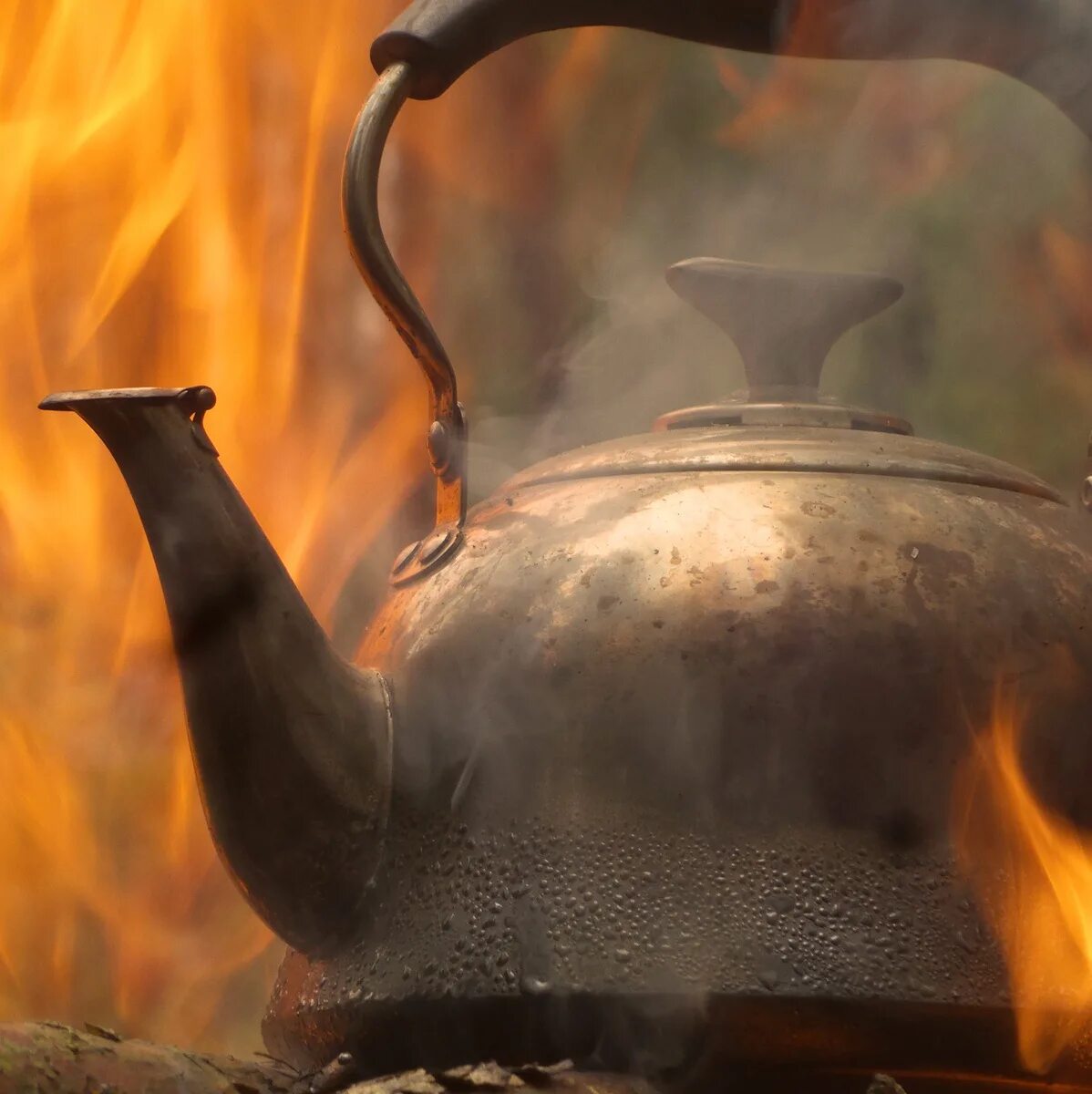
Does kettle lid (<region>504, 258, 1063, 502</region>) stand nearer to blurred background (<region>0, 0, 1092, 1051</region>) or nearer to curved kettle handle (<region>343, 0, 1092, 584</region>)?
curved kettle handle (<region>343, 0, 1092, 584</region>)

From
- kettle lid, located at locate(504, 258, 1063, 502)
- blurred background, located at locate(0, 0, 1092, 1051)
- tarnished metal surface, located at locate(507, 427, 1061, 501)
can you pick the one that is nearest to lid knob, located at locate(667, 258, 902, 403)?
kettle lid, located at locate(504, 258, 1063, 502)

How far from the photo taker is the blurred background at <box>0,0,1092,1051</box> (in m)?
1.88

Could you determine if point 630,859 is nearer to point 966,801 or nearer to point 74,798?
point 966,801

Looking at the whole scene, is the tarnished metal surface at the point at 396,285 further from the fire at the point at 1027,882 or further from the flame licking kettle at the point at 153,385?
the flame licking kettle at the point at 153,385

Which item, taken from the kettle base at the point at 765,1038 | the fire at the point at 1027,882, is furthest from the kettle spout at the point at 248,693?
the fire at the point at 1027,882

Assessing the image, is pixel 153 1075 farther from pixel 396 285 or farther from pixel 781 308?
pixel 781 308

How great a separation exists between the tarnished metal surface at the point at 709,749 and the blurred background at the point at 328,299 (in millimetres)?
923

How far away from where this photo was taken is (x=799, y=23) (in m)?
1.34

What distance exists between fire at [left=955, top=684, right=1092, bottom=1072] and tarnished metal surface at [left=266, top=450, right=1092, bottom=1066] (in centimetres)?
1

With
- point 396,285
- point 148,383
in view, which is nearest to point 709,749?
point 396,285

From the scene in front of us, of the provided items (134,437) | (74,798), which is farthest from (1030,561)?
(74,798)

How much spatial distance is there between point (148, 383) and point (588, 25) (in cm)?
92

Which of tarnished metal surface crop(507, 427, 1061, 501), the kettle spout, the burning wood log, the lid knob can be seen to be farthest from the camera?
the lid knob

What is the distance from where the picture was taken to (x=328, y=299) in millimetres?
2066
